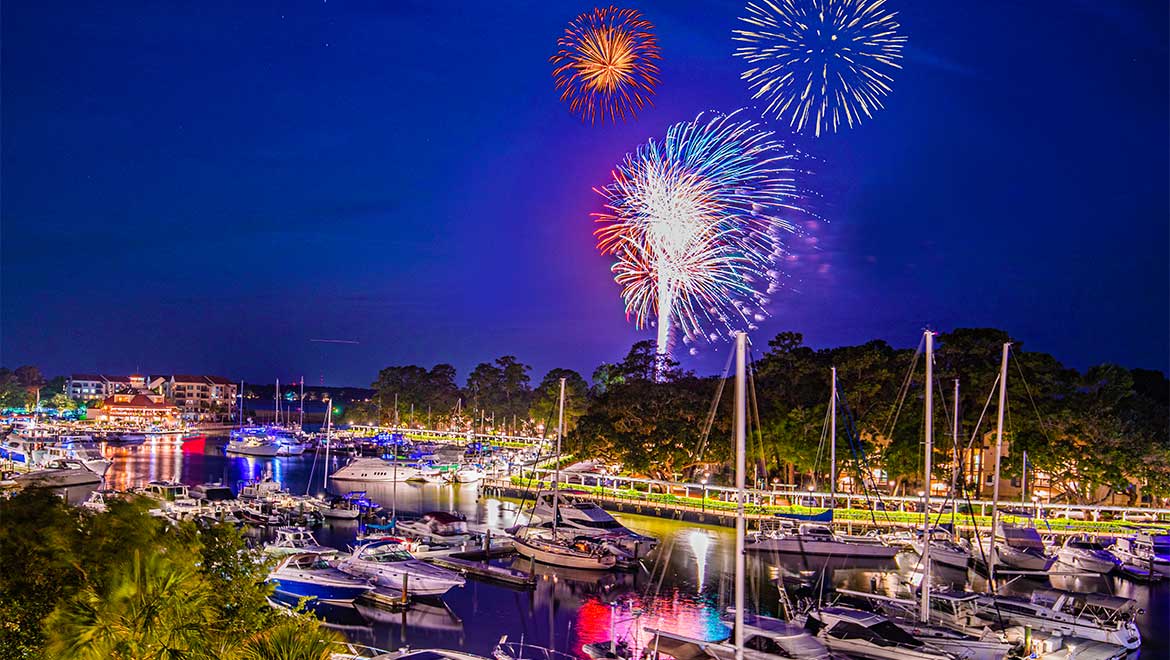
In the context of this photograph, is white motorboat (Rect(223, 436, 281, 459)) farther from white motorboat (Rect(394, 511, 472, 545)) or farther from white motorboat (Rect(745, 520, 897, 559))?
white motorboat (Rect(745, 520, 897, 559))

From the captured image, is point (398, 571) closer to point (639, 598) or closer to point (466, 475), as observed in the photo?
point (639, 598)

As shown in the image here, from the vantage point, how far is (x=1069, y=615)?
24.9m

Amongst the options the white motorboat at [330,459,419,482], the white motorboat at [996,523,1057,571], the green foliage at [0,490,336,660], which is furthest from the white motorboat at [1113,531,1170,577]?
the white motorboat at [330,459,419,482]

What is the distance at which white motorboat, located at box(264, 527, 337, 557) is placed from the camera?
31656mm

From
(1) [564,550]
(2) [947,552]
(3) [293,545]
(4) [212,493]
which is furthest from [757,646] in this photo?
(4) [212,493]

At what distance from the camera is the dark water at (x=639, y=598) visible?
25.6 m

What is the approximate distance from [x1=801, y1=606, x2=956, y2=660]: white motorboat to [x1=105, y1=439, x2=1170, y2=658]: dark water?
3.70 meters

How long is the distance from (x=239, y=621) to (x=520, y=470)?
180 feet

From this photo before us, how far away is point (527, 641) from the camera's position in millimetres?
24938

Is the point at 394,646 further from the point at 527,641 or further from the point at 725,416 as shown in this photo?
the point at 725,416

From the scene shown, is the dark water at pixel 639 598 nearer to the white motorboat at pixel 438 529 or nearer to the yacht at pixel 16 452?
the white motorboat at pixel 438 529

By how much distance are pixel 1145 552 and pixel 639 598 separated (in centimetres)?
2219

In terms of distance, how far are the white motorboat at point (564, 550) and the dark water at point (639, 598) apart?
1.67 feet

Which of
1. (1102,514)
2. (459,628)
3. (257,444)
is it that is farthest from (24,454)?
(1102,514)
